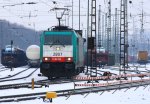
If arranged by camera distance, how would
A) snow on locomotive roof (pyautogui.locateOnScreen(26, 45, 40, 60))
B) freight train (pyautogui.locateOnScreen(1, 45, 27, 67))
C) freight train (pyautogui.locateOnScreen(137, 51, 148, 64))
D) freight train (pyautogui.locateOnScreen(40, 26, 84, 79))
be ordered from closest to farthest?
freight train (pyautogui.locateOnScreen(40, 26, 84, 79))
snow on locomotive roof (pyautogui.locateOnScreen(26, 45, 40, 60))
freight train (pyautogui.locateOnScreen(1, 45, 27, 67))
freight train (pyautogui.locateOnScreen(137, 51, 148, 64))

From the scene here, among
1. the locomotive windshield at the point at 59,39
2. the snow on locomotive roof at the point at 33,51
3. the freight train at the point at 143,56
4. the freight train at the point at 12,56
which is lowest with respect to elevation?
the freight train at the point at 143,56

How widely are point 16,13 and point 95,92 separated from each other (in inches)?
1576

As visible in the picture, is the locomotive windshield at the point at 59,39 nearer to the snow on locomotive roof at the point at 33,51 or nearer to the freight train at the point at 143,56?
the snow on locomotive roof at the point at 33,51

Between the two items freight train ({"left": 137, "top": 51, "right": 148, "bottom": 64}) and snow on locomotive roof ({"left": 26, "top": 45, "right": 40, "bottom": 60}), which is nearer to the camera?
snow on locomotive roof ({"left": 26, "top": 45, "right": 40, "bottom": 60})

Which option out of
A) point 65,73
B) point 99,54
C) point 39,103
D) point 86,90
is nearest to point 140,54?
point 99,54

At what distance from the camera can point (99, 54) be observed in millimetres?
65625

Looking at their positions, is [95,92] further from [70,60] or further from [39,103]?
[70,60]

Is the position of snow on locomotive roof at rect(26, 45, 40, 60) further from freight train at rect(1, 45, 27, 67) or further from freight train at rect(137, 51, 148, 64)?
freight train at rect(137, 51, 148, 64)

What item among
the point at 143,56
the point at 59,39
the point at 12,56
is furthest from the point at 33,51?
the point at 143,56

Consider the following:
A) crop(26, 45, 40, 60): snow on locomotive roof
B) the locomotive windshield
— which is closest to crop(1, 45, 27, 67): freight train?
crop(26, 45, 40, 60): snow on locomotive roof

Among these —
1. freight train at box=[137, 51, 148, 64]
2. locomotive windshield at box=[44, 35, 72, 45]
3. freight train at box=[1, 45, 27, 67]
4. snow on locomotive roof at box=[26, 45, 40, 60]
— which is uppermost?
locomotive windshield at box=[44, 35, 72, 45]

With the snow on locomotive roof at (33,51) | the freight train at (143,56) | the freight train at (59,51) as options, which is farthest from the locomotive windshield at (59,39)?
the freight train at (143,56)

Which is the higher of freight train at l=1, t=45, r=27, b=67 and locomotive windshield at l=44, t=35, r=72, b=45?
locomotive windshield at l=44, t=35, r=72, b=45

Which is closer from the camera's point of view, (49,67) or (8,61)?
(49,67)
